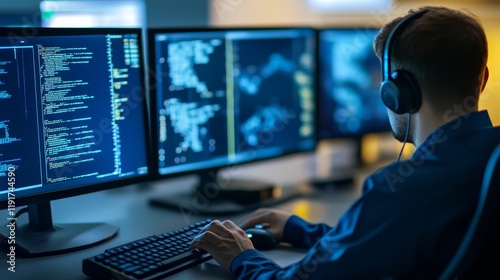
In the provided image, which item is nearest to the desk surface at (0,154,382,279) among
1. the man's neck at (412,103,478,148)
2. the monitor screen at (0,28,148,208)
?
the monitor screen at (0,28,148,208)

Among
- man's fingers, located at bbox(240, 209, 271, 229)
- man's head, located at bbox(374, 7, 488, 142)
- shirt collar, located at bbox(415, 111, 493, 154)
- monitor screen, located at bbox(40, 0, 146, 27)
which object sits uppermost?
monitor screen, located at bbox(40, 0, 146, 27)

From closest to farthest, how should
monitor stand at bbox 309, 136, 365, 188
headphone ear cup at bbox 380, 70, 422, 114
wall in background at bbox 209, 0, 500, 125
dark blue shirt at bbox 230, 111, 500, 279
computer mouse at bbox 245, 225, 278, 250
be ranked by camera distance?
dark blue shirt at bbox 230, 111, 500, 279
headphone ear cup at bbox 380, 70, 422, 114
computer mouse at bbox 245, 225, 278, 250
monitor stand at bbox 309, 136, 365, 188
wall in background at bbox 209, 0, 500, 125

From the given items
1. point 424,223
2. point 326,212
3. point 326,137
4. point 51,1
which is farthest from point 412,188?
point 51,1

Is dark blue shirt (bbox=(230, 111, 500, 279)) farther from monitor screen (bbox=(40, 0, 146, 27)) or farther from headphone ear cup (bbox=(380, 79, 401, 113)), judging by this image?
monitor screen (bbox=(40, 0, 146, 27))

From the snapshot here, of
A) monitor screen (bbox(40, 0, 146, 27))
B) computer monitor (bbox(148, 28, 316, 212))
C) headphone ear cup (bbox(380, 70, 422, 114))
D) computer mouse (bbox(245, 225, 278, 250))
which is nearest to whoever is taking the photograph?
Result: headphone ear cup (bbox(380, 70, 422, 114))

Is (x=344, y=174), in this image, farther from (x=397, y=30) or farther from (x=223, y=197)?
(x=397, y=30)

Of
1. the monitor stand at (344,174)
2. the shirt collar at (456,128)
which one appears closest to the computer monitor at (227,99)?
the monitor stand at (344,174)

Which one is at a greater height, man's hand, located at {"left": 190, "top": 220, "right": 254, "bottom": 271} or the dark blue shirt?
the dark blue shirt

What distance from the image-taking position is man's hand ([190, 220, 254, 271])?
1276mm

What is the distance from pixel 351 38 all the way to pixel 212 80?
0.63 metres

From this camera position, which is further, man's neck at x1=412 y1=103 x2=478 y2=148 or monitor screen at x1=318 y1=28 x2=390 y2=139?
monitor screen at x1=318 y1=28 x2=390 y2=139

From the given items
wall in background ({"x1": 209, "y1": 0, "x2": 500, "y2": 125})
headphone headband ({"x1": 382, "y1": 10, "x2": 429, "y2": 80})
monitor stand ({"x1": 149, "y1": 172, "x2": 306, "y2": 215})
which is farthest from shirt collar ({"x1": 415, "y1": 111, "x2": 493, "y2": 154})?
wall in background ({"x1": 209, "y1": 0, "x2": 500, "y2": 125})

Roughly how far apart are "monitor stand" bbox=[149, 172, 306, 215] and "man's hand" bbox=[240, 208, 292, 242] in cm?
19

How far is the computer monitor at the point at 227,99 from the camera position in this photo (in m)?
1.67
